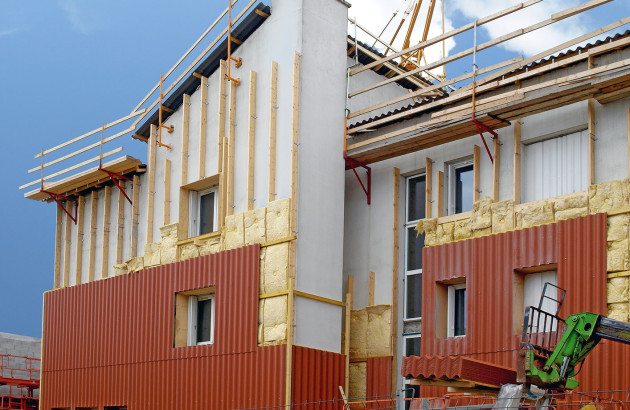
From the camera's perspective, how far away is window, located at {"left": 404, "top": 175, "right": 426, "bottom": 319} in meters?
23.2

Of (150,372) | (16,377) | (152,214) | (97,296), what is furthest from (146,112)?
(16,377)

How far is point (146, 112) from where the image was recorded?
28547 millimetres

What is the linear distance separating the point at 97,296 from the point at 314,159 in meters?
8.93

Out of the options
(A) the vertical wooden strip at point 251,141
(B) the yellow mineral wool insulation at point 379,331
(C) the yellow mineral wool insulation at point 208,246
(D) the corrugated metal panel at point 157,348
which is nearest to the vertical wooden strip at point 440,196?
(B) the yellow mineral wool insulation at point 379,331

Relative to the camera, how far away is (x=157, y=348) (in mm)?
25484

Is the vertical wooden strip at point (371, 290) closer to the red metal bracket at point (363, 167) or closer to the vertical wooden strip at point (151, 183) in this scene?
the red metal bracket at point (363, 167)

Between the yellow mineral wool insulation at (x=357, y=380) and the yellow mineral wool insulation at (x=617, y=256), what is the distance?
23.8ft

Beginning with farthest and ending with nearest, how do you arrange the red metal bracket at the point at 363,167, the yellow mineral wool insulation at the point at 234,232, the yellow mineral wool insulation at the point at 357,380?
the red metal bracket at the point at 363,167 < the yellow mineral wool insulation at the point at 234,232 < the yellow mineral wool insulation at the point at 357,380

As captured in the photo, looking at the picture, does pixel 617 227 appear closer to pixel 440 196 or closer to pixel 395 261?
pixel 440 196

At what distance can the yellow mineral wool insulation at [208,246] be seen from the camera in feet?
81.8

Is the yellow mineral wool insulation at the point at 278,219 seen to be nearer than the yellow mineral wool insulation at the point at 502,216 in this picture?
No

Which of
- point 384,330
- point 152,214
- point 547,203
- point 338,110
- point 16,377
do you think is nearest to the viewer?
point 547,203

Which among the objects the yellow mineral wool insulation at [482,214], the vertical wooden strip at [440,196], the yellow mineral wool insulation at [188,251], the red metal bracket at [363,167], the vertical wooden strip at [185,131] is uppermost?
the vertical wooden strip at [185,131]

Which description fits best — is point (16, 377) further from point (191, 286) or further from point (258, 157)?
point (258, 157)
